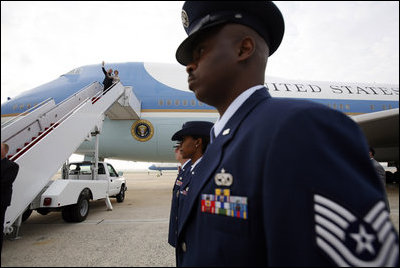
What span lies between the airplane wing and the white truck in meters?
5.39

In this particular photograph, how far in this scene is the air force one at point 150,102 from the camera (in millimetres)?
9039

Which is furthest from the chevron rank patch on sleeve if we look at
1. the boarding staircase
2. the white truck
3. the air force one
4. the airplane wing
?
the air force one

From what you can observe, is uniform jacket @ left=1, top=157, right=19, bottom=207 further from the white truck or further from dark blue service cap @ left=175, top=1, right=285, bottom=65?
dark blue service cap @ left=175, top=1, right=285, bottom=65

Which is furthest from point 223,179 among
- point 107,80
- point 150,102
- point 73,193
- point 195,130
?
point 150,102

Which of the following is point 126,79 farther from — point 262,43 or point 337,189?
point 337,189

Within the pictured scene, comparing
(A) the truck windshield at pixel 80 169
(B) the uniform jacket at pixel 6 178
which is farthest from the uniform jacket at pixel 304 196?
(A) the truck windshield at pixel 80 169

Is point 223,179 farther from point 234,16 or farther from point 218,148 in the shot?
point 234,16

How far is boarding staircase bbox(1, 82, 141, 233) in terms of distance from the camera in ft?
12.9

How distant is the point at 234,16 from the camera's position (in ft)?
3.63

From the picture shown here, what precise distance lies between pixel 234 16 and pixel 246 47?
6.7 inches

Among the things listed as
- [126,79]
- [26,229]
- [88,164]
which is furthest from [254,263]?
[126,79]

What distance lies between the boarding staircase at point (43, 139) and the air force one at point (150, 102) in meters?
1.77

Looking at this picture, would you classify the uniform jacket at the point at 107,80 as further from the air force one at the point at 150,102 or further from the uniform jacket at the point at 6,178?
the uniform jacket at the point at 6,178

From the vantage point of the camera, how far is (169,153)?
973 centimetres
